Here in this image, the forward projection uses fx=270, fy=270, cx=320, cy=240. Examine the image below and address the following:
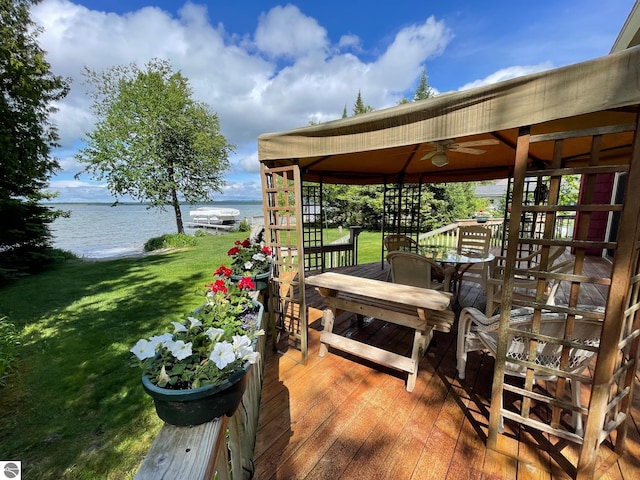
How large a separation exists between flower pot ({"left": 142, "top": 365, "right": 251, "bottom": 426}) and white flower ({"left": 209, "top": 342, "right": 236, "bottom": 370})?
0.07m

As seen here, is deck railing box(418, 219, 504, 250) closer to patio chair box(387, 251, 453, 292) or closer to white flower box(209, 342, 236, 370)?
patio chair box(387, 251, 453, 292)

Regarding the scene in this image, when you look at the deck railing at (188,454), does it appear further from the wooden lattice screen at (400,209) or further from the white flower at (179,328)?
the wooden lattice screen at (400,209)

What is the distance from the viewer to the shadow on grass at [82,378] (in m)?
2.11

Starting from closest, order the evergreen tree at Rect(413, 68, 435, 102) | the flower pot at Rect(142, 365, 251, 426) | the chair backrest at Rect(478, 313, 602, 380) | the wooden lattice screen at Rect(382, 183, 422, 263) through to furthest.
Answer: the flower pot at Rect(142, 365, 251, 426)
the chair backrest at Rect(478, 313, 602, 380)
the wooden lattice screen at Rect(382, 183, 422, 263)
the evergreen tree at Rect(413, 68, 435, 102)

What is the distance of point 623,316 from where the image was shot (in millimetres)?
1316

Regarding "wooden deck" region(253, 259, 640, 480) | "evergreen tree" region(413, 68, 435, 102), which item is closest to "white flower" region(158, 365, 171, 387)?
"wooden deck" region(253, 259, 640, 480)

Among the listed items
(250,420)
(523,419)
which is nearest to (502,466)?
(523,419)

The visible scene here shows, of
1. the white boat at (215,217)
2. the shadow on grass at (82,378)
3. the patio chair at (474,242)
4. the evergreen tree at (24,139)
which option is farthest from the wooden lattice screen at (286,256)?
the white boat at (215,217)

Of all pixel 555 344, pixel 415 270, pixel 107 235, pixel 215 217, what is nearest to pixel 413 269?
pixel 415 270

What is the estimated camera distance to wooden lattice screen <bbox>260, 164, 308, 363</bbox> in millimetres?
2525

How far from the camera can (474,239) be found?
504 cm

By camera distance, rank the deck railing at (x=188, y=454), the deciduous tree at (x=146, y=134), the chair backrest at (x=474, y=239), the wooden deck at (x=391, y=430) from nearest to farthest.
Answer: the deck railing at (x=188, y=454), the wooden deck at (x=391, y=430), the chair backrest at (x=474, y=239), the deciduous tree at (x=146, y=134)

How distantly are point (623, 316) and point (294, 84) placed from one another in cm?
1998

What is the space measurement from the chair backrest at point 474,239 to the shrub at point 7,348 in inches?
253
